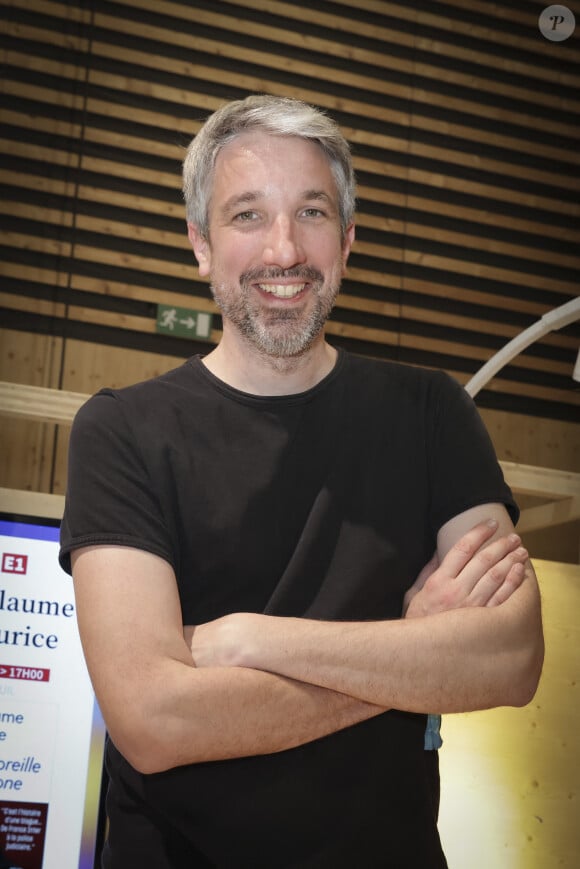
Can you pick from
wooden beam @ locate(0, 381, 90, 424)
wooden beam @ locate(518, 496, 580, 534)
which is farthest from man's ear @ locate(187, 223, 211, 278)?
wooden beam @ locate(518, 496, 580, 534)

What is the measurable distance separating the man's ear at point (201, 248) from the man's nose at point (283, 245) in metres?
0.16

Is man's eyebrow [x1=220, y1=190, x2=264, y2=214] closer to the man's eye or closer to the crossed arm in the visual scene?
the man's eye

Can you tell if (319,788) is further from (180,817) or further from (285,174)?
Answer: (285,174)

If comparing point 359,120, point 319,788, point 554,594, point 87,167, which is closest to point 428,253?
point 359,120

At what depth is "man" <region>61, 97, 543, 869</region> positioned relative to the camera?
138 cm

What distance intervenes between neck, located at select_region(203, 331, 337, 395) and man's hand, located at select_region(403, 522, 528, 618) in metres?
0.36

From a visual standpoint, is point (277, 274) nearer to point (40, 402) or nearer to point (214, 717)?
point (214, 717)

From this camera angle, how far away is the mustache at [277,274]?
1.65 meters

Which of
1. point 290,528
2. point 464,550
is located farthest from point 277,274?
point 464,550

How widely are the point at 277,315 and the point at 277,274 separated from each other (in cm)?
7

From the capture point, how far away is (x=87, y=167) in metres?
5.68

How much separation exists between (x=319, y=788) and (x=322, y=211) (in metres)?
0.90

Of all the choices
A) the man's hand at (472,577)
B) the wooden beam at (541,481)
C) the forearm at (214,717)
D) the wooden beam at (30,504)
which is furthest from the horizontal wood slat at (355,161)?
the forearm at (214,717)

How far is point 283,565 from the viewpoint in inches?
59.4
